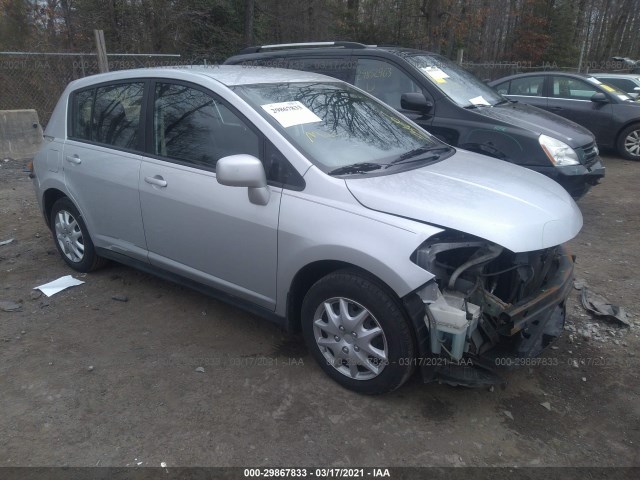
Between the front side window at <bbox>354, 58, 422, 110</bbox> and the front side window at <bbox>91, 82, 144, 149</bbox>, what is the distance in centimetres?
291

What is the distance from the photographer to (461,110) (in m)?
5.60

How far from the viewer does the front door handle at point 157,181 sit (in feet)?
11.7

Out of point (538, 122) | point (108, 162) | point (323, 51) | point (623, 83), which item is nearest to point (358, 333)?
point (108, 162)

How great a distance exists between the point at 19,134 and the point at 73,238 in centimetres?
568

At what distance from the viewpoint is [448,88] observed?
5.85 metres

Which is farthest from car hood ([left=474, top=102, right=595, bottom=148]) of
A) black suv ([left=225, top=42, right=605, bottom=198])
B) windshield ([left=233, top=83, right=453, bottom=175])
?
windshield ([left=233, top=83, right=453, bottom=175])

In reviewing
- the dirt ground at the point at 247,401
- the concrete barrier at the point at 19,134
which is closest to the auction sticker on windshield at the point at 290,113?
the dirt ground at the point at 247,401

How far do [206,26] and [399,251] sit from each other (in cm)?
1628

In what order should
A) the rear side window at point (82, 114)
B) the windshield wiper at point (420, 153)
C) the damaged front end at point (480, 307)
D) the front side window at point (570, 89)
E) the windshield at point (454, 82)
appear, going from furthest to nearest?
1. the front side window at point (570, 89)
2. the windshield at point (454, 82)
3. the rear side window at point (82, 114)
4. the windshield wiper at point (420, 153)
5. the damaged front end at point (480, 307)

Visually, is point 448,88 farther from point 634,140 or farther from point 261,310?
point 634,140

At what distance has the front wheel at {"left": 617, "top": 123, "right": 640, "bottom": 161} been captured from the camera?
9336 mm

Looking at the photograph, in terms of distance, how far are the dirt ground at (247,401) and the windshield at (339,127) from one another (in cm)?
134

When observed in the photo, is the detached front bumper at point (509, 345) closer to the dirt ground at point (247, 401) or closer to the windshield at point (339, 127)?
the dirt ground at point (247, 401)

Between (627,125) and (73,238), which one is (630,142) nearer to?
(627,125)
